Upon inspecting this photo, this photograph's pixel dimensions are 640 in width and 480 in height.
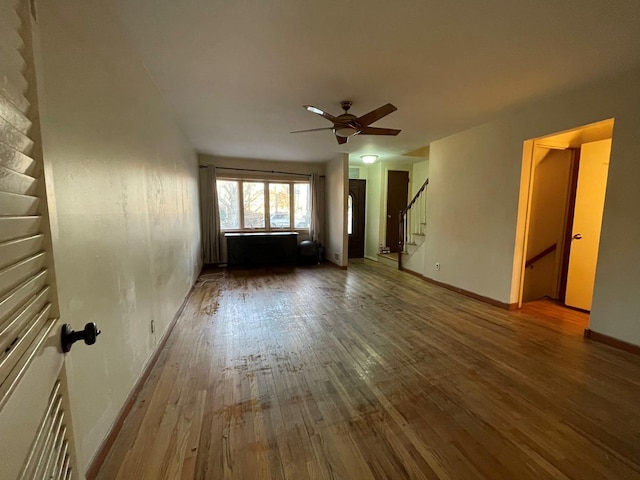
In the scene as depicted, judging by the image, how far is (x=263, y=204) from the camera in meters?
6.41

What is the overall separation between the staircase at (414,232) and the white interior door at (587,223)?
2.07m

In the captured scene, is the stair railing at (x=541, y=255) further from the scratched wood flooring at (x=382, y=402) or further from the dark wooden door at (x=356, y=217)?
the dark wooden door at (x=356, y=217)

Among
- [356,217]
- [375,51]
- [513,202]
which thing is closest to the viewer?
[375,51]

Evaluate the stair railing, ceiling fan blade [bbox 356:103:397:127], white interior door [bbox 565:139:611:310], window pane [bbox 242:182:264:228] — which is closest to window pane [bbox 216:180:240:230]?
window pane [bbox 242:182:264:228]

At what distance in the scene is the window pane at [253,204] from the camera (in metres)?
6.29

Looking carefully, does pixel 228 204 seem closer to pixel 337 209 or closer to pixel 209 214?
pixel 209 214

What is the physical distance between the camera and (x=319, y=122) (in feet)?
11.5

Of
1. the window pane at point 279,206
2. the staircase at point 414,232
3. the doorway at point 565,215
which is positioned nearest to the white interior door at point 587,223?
the doorway at point 565,215

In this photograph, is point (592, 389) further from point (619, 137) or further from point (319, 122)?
point (319, 122)

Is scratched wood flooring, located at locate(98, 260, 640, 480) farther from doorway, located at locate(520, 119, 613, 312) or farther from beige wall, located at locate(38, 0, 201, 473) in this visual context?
doorway, located at locate(520, 119, 613, 312)

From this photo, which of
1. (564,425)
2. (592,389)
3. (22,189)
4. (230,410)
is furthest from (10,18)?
(592,389)

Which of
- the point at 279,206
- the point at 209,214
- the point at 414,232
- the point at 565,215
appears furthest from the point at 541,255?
the point at 209,214

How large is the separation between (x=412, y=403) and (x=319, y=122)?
10.5 feet

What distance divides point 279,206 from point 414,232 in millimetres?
3180
